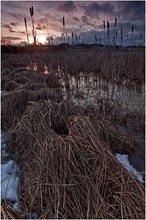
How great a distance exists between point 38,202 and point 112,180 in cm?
73

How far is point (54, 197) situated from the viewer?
1.98 m

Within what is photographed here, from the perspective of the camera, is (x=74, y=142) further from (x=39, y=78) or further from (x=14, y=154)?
(x=39, y=78)

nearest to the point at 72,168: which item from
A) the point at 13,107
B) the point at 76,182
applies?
the point at 76,182

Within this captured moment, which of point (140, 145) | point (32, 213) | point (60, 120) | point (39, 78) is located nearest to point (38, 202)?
point (32, 213)

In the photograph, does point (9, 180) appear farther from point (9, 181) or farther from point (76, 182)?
point (76, 182)

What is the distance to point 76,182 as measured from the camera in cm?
202

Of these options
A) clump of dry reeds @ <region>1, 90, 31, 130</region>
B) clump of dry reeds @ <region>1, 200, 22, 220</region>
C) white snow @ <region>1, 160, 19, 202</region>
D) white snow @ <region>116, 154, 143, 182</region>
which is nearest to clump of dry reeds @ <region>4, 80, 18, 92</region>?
clump of dry reeds @ <region>1, 90, 31, 130</region>

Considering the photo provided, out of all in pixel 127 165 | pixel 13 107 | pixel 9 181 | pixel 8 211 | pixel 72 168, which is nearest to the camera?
pixel 8 211

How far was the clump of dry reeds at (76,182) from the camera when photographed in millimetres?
1874

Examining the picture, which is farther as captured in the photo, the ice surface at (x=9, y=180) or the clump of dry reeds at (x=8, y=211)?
the ice surface at (x=9, y=180)

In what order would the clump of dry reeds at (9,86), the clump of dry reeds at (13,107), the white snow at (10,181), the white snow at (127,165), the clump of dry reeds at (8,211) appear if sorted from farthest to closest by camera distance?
the clump of dry reeds at (9,86), the clump of dry reeds at (13,107), the white snow at (127,165), the white snow at (10,181), the clump of dry reeds at (8,211)

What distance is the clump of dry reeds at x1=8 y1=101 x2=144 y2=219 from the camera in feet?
6.15

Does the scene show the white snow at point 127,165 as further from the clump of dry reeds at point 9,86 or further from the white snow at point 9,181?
the clump of dry reeds at point 9,86

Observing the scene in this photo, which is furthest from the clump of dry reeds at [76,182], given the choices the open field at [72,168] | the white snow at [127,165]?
the white snow at [127,165]
